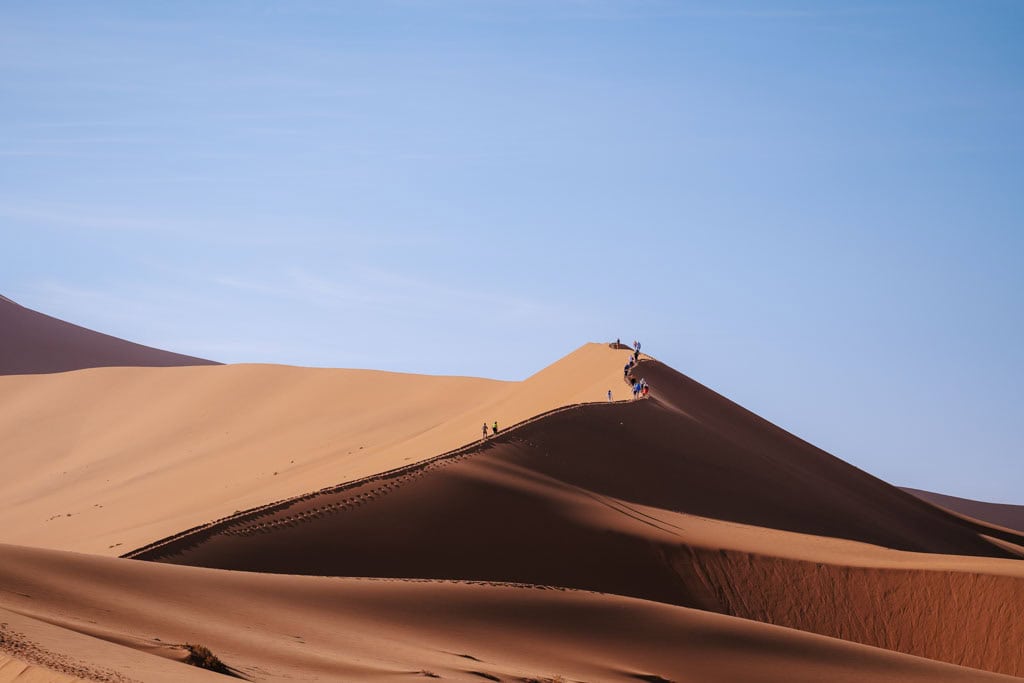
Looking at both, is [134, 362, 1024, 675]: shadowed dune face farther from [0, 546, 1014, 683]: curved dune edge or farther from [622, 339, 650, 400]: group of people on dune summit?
[622, 339, 650, 400]: group of people on dune summit

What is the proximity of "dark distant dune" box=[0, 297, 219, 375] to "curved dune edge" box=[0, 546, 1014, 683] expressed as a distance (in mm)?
49284

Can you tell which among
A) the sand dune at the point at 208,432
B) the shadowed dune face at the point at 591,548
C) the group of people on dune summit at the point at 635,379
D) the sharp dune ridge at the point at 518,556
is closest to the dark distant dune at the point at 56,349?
the sand dune at the point at 208,432

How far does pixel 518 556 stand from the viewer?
85.7 feet

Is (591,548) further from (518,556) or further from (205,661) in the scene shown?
(205,661)

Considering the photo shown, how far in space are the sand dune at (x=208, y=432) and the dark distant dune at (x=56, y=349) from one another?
357 centimetres

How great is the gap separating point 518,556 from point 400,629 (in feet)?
22.5

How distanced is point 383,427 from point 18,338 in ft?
100

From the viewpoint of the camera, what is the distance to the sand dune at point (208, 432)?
122ft

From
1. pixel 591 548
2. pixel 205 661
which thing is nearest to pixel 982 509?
pixel 591 548

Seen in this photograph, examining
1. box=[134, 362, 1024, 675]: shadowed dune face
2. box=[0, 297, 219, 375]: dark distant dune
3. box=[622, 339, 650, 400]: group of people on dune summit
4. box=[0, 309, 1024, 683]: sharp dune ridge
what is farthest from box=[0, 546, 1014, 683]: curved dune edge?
box=[0, 297, 219, 375]: dark distant dune

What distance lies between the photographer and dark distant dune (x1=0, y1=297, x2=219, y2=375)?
67062 millimetres

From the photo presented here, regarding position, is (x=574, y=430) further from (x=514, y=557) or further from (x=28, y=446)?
(x=28, y=446)

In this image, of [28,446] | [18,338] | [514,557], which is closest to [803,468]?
[514,557]

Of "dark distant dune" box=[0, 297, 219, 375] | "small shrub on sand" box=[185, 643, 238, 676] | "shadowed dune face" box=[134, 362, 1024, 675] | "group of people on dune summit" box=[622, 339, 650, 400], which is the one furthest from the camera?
"dark distant dune" box=[0, 297, 219, 375]
